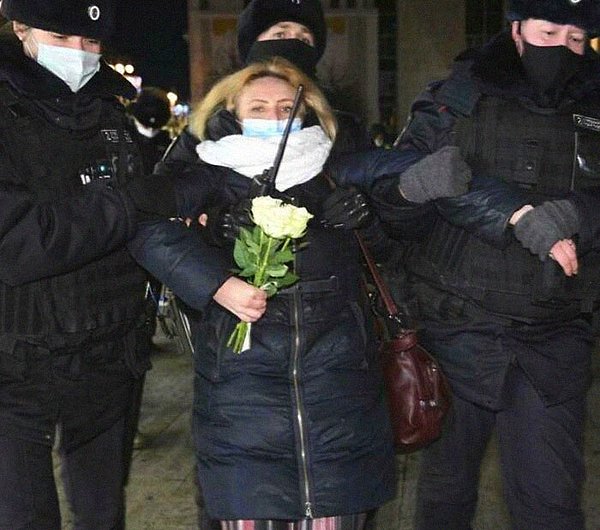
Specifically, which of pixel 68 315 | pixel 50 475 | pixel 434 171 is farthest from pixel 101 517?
pixel 434 171

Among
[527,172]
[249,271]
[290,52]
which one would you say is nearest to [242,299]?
[249,271]

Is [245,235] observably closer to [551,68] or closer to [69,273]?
[69,273]

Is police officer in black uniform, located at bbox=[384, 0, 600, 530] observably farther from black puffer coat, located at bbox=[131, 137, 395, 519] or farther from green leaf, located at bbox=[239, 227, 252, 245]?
green leaf, located at bbox=[239, 227, 252, 245]

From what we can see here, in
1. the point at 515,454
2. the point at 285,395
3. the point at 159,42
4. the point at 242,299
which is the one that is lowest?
the point at 159,42

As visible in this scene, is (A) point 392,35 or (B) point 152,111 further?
(A) point 392,35

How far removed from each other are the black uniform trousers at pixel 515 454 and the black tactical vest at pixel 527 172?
0.16 metres

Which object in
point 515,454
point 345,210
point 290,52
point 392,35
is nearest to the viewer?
point 345,210

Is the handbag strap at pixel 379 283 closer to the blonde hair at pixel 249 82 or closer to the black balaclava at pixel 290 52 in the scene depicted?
the blonde hair at pixel 249 82

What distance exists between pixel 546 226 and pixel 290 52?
1370 millimetres

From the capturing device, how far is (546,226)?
111 inches

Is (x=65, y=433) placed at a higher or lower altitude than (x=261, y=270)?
lower

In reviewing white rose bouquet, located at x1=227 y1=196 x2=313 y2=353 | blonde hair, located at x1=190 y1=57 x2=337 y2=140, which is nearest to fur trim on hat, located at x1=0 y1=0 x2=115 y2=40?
blonde hair, located at x1=190 y1=57 x2=337 y2=140

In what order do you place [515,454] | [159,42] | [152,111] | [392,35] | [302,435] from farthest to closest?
[159,42] → [392,35] → [152,111] → [515,454] → [302,435]

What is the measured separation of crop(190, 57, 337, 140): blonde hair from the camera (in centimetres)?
295
